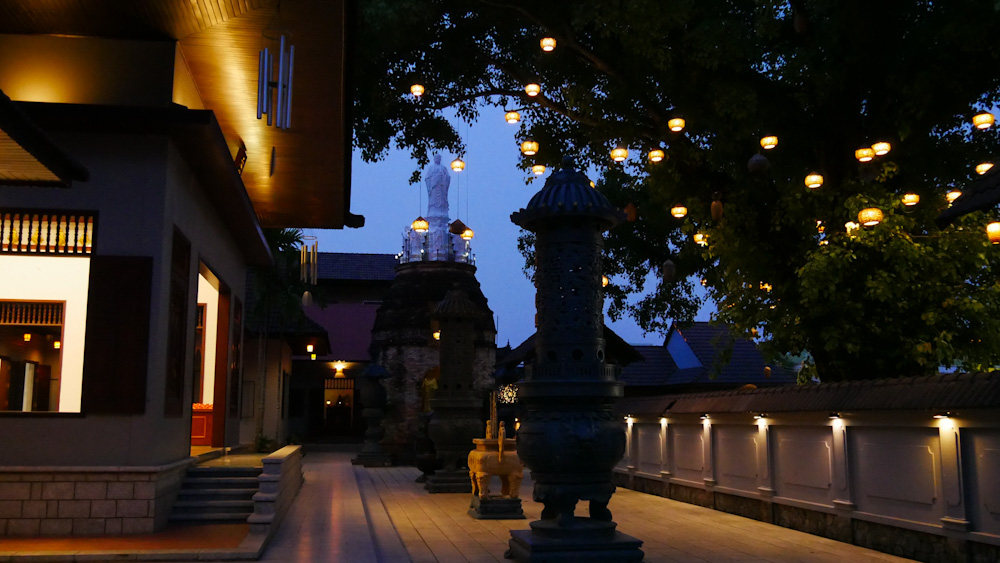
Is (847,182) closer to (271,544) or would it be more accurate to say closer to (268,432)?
(271,544)

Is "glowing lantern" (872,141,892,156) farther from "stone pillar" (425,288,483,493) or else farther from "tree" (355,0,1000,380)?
"stone pillar" (425,288,483,493)

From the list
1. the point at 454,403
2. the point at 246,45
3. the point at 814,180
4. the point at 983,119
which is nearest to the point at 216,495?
the point at 246,45

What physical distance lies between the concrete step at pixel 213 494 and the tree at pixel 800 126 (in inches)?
261

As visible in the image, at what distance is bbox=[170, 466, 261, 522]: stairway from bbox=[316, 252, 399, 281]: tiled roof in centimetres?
2798

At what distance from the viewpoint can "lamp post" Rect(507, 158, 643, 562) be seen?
682 centimetres

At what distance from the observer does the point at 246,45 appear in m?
9.34

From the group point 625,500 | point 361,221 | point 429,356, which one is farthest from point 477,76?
point 429,356

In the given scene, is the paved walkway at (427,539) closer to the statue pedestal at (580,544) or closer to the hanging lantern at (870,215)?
the statue pedestal at (580,544)

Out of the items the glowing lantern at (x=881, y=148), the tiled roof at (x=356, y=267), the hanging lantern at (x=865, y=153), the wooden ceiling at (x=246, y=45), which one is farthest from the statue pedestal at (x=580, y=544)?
the tiled roof at (x=356, y=267)

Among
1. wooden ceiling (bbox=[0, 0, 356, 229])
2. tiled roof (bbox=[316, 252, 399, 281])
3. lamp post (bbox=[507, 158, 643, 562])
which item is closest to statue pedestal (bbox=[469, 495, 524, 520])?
lamp post (bbox=[507, 158, 643, 562])

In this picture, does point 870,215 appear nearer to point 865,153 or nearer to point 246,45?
point 865,153

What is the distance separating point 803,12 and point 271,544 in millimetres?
9170

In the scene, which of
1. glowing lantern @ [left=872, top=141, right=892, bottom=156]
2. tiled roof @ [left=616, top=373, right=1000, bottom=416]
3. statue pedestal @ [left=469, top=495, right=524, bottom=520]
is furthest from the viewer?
statue pedestal @ [left=469, top=495, right=524, bottom=520]

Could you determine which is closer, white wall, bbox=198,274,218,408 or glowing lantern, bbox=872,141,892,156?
Answer: glowing lantern, bbox=872,141,892,156
